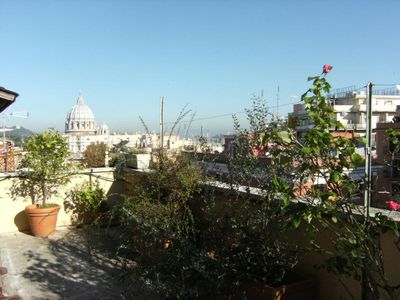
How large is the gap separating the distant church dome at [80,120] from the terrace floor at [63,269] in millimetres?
103615

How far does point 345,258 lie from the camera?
254cm

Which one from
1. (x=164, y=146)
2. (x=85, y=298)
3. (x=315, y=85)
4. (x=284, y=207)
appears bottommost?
(x=85, y=298)

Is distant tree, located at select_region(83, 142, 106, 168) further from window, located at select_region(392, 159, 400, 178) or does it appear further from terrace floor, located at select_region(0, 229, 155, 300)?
window, located at select_region(392, 159, 400, 178)

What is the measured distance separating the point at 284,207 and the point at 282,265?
114cm

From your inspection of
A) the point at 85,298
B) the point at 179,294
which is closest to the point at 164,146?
A: the point at 85,298

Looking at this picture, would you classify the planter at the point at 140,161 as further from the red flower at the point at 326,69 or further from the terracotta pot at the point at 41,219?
the red flower at the point at 326,69

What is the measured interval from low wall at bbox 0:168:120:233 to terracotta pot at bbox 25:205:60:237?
1.49ft

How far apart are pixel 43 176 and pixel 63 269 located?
244cm

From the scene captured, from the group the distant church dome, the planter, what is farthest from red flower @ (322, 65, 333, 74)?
the distant church dome

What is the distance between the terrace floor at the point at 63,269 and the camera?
4461 millimetres

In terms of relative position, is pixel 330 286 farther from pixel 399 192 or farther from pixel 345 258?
pixel 399 192

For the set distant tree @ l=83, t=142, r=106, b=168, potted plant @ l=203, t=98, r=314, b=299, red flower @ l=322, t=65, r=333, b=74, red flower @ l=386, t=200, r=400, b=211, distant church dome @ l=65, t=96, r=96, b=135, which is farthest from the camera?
distant church dome @ l=65, t=96, r=96, b=135

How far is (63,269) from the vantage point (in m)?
5.34

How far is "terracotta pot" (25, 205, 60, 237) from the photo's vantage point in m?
7.02
